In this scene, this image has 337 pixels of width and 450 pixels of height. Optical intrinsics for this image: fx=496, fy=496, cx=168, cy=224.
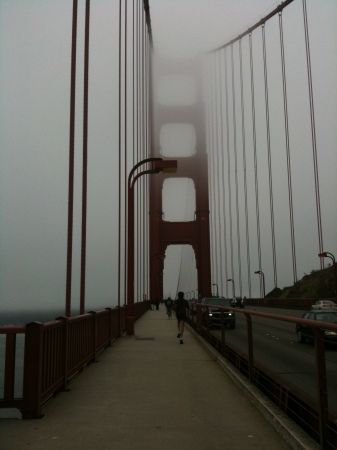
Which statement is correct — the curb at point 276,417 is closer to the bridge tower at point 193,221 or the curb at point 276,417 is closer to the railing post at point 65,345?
the railing post at point 65,345

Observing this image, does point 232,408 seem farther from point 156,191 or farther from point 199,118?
point 199,118

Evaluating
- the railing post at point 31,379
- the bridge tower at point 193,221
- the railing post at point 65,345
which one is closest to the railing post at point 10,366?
the railing post at point 31,379

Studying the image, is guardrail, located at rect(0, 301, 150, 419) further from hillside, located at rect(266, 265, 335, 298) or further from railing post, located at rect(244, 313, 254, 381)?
hillside, located at rect(266, 265, 335, 298)

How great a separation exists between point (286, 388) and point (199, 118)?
1947 inches

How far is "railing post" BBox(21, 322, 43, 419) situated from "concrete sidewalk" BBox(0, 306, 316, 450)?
11 centimetres

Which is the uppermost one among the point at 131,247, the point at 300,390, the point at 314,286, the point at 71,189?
the point at 71,189

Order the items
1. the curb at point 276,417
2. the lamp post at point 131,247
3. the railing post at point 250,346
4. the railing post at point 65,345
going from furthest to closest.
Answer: the lamp post at point 131,247 → the railing post at point 250,346 → the railing post at point 65,345 → the curb at point 276,417

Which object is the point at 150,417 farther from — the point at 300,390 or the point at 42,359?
the point at 300,390

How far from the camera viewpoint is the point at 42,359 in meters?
4.57

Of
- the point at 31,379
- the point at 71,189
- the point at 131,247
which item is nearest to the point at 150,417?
the point at 31,379

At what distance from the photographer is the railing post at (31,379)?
434 cm

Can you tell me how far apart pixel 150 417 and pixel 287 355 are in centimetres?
133

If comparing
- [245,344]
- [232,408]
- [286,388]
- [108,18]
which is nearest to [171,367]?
[245,344]

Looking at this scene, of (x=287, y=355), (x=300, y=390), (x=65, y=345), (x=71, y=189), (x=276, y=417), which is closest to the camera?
(x=300, y=390)
